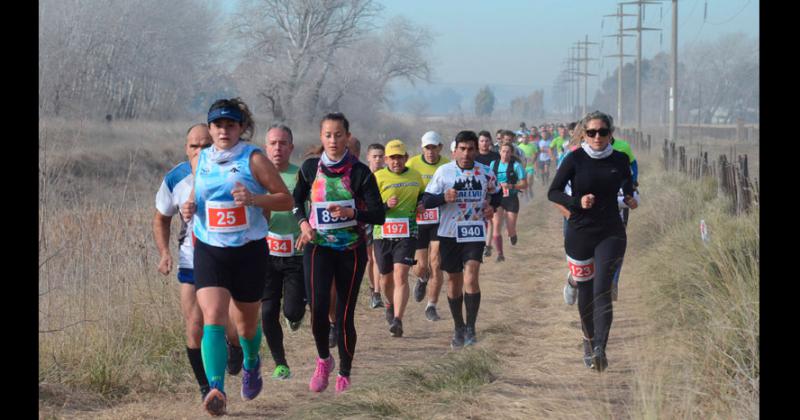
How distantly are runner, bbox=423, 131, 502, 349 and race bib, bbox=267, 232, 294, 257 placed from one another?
167cm

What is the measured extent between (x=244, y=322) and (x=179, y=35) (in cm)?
4855

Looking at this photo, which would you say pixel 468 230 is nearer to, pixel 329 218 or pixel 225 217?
pixel 329 218

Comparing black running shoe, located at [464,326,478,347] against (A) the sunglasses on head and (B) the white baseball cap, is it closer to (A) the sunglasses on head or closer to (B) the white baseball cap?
(B) the white baseball cap

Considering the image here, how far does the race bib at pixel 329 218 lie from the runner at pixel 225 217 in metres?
0.73

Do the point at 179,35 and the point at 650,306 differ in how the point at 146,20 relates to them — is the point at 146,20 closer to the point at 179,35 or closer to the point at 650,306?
the point at 179,35

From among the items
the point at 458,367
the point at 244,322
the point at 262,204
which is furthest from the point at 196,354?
the point at 458,367

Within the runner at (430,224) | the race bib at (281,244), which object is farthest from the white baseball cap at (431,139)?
the race bib at (281,244)

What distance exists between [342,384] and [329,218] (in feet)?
3.85

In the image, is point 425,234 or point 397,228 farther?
point 425,234

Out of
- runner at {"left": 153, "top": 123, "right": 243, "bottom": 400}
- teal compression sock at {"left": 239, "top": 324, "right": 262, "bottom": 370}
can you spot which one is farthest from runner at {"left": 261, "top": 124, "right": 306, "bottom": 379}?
runner at {"left": 153, "top": 123, "right": 243, "bottom": 400}

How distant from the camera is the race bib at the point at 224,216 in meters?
6.06

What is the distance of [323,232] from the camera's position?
23.0 ft

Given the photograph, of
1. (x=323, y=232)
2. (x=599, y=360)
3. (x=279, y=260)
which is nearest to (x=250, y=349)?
(x=323, y=232)

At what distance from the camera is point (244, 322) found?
6551mm
